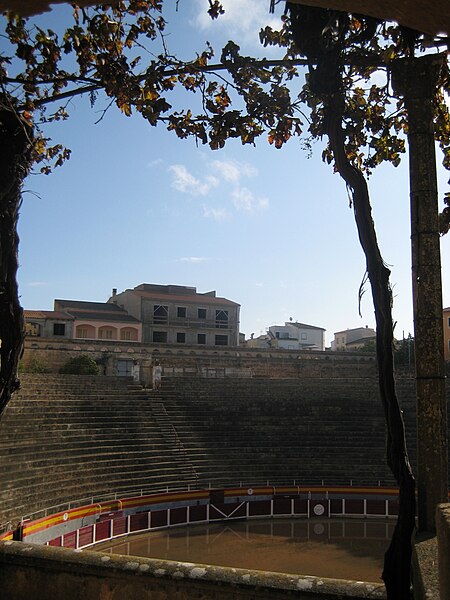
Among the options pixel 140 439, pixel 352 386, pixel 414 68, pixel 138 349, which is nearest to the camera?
pixel 414 68

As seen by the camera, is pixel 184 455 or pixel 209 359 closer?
pixel 184 455

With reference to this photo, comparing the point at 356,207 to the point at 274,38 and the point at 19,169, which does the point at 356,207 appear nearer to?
the point at 274,38

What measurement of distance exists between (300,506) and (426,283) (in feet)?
55.3

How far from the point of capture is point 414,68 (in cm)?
327

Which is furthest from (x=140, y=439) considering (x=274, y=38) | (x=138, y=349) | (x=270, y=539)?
(x=274, y=38)

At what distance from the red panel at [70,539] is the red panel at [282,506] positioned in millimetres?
6903

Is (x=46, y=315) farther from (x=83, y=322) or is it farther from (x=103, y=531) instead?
(x=103, y=531)

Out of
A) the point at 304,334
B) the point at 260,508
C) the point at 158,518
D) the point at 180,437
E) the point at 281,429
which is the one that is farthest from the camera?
the point at 304,334

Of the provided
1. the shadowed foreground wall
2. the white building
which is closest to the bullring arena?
the shadowed foreground wall

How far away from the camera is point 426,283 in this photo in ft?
10.4

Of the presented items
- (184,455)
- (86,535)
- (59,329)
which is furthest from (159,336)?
(86,535)

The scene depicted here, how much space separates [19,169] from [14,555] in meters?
2.71

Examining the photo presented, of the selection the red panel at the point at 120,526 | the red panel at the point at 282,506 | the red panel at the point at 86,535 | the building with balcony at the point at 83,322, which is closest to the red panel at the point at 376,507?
the red panel at the point at 282,506

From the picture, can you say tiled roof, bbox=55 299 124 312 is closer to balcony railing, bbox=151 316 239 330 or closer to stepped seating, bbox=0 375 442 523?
balcony railing, bbox=151 316 239 330
